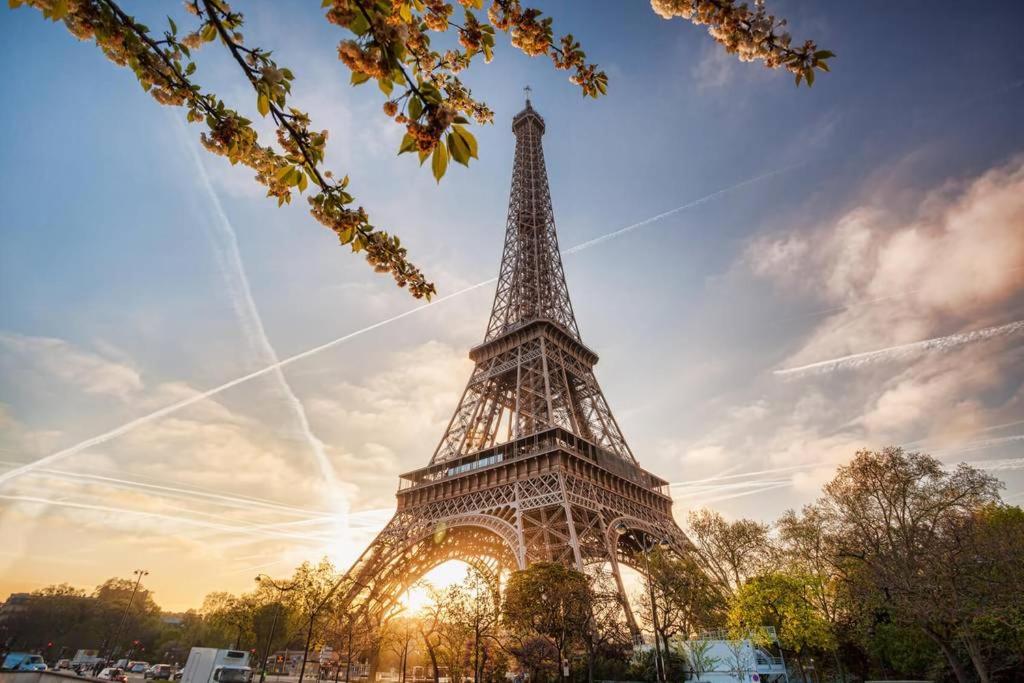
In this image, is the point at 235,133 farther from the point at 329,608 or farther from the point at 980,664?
the point at 329,608

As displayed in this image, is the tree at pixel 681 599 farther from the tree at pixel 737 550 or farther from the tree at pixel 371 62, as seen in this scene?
the tree at pixel 371 62

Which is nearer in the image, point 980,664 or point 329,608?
point 980,664

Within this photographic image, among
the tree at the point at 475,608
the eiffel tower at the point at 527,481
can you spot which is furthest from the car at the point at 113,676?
the tree at the point at 475,608

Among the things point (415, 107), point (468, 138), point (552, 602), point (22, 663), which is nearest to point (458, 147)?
→ point (468, 138)

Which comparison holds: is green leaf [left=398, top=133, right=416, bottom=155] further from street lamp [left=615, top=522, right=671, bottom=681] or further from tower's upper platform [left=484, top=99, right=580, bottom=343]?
tower's upper platform [left=484, top=99, right=580, bottom=343]

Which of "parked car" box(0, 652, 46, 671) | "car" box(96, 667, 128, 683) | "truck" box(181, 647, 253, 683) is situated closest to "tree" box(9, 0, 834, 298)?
"truck" box(181, 647, 253, 683)

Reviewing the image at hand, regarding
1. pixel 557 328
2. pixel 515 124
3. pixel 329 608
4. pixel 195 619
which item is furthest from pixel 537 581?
pixel 195 619
